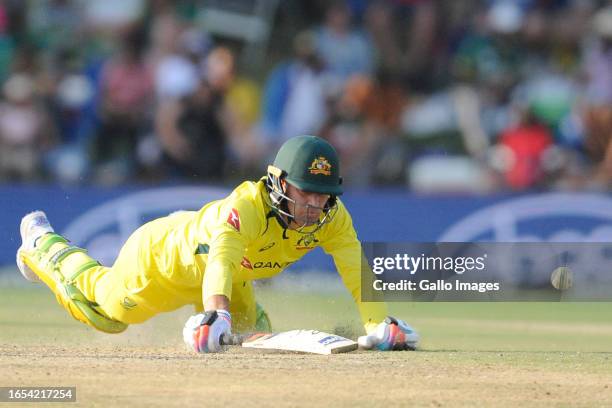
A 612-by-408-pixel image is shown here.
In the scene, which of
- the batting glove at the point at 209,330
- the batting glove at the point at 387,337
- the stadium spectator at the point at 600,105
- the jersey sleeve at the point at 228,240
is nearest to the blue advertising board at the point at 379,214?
the stadium spectator at the point at 600,105

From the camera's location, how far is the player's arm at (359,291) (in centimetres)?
906

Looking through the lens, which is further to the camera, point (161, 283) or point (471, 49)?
point (471, 49)

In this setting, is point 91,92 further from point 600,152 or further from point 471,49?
point 600,152

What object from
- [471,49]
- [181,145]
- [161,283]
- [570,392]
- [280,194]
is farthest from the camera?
[471,49]

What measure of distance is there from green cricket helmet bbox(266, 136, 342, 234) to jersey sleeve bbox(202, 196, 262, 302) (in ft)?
0.71

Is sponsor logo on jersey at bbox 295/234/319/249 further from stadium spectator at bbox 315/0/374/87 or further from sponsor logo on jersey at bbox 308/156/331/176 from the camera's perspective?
stadium spectator at bbox 315/0/374/87

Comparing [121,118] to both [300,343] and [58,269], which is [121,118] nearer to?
[58,269]

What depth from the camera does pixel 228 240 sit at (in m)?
8.27

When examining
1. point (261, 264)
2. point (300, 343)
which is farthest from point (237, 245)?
point (300, 343)

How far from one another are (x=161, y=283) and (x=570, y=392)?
3495mm

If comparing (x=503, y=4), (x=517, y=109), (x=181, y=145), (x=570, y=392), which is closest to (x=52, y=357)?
(x=570, y=392)

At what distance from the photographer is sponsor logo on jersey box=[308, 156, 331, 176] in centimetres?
841

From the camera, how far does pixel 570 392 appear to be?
718 cm

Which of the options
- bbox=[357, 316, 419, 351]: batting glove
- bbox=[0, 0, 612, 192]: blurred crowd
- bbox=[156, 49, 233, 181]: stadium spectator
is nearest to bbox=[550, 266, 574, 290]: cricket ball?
bbox=[0, 0, 612, 192]: blurred crowd
